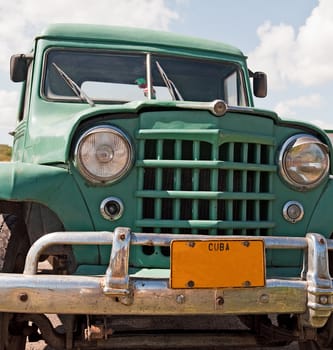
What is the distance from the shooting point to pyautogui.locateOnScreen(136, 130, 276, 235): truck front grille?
246 cm

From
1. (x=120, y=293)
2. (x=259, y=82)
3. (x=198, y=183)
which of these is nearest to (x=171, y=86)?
(x=259, y=82)

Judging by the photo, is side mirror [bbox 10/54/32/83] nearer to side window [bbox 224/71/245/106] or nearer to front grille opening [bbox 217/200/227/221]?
side window [bbox 224/71/245/106]

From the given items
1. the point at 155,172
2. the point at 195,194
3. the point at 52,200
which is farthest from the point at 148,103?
the point at 52,200

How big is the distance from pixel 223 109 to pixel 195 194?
47 centimetres

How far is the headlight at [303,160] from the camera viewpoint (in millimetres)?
2590

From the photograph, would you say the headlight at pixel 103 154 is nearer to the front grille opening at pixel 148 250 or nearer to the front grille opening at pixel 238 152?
the front grille opening at pixel 148 250

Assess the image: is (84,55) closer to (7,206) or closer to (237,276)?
(7,206)

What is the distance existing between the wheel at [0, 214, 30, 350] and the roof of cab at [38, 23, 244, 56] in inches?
59.9

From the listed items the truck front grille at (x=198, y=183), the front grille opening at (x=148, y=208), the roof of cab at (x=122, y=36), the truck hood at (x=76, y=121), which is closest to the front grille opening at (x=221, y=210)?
the truck front grille at (x=198, y=183)

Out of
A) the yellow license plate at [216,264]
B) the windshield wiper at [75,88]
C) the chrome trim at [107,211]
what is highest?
the windshield wiper at [75,88]

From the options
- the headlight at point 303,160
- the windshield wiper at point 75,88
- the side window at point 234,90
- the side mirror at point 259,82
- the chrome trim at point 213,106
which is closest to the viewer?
the chrome trim at point 213,106

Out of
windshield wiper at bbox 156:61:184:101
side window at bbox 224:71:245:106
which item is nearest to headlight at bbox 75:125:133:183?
windshield wiper at bbox 156:61:184:101

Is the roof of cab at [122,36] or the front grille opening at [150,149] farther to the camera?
the roof of cab at [122,36]

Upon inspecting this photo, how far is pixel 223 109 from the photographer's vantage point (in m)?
2.50
